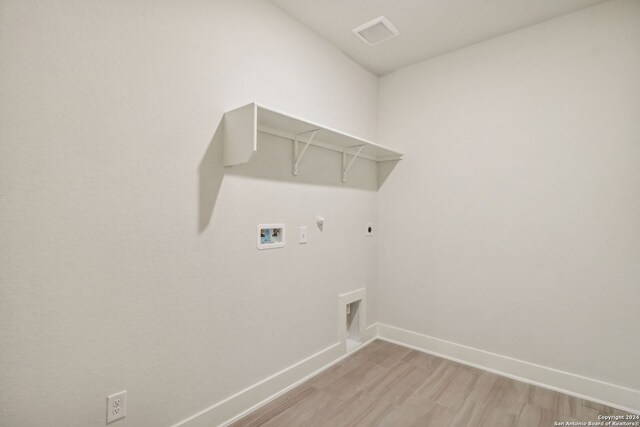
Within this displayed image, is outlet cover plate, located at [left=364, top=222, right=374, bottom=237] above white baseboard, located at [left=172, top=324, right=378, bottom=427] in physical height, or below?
above

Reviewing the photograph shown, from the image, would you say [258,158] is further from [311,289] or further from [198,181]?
[311,289]

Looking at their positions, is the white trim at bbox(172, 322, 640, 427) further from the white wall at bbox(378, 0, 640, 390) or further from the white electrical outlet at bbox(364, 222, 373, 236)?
the white electrical outlet at bbox(364, 222, 373, 236)

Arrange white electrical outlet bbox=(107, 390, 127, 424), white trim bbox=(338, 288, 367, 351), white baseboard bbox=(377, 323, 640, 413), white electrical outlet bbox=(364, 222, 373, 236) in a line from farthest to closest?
white electrical outlet bbox=(364, 222, 373, 236)
white trim bbox=(338, 288, 367, 351)
white baseboard bbox=(377, 323, 640, 413)
white electrical outlet bbox=(107, 390, 127, 424)

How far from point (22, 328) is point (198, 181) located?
91 centimetres

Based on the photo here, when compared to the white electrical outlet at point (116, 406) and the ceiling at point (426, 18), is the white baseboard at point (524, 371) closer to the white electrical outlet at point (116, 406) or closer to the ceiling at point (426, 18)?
the white electrical outlet at point (116, 406)

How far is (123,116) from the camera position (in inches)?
54.4

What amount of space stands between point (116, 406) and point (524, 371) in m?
2.65

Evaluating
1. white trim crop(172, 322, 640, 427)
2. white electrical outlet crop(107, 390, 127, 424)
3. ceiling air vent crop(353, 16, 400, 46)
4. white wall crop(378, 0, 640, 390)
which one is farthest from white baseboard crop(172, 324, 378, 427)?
ceiling air vent crop(353, 16, 400, 46)

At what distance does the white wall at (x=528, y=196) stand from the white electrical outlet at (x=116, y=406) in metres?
2.28

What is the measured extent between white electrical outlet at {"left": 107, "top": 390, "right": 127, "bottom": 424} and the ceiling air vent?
2.70m

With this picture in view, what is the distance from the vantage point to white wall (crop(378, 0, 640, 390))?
200 centimetres

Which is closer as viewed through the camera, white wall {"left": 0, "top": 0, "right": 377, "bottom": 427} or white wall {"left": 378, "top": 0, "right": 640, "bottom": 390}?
white wall {"left": 0, "top": 0, "right": 377, "bottom": 427}

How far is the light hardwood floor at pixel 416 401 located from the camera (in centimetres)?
184

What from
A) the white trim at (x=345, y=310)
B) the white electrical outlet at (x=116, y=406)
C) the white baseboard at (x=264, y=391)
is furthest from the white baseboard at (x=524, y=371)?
the white electrical outlet at (x=116, y=406)
